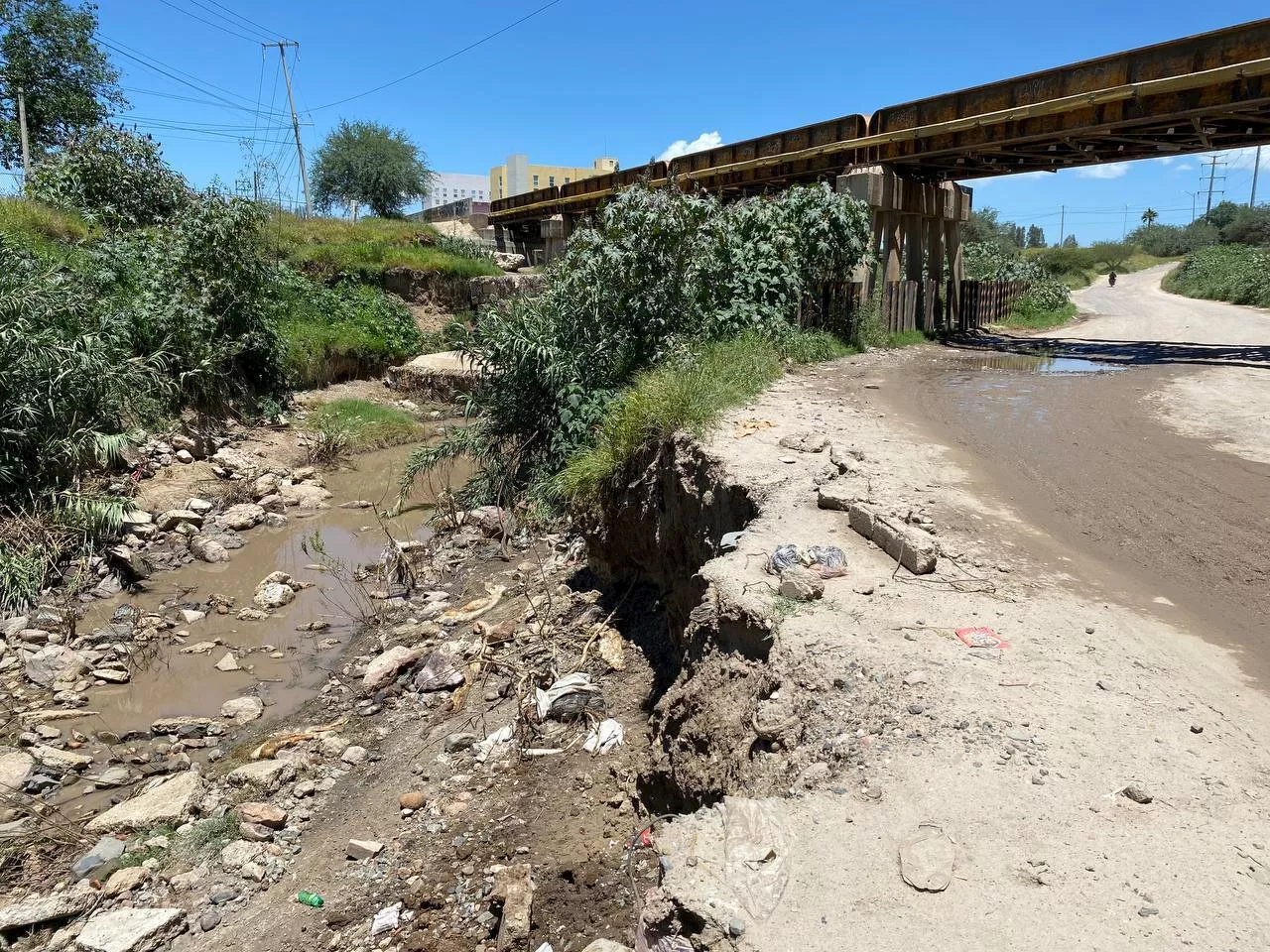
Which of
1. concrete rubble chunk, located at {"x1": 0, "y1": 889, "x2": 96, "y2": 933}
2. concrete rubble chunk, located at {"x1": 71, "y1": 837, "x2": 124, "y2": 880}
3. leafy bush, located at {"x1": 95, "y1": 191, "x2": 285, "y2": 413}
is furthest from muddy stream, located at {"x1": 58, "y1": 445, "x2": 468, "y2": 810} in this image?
leafy bush, located at {"x1": 95, "y1": 191, "x2": 285, "y2": 413}

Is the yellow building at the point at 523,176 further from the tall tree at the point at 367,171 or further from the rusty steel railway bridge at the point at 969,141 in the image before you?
the rusty steel railway bridge at the point at 969,141

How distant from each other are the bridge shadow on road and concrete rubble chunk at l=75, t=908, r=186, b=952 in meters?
13.9

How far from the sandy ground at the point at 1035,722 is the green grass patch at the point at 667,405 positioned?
1046 mm

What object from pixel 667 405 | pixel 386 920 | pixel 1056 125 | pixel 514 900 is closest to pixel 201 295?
pixel 667 405

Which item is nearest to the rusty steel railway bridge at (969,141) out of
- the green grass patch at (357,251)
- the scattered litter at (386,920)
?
the green grass patch at (357,251)

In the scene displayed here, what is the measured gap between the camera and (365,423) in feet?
46.8

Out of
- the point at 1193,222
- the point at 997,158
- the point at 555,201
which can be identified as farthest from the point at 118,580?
the point at 1193,222

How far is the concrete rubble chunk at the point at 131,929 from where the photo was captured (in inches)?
148

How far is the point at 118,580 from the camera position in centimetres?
854

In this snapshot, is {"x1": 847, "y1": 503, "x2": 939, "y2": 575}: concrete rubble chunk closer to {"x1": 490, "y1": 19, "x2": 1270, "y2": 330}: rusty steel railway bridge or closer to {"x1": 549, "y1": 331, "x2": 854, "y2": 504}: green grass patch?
{"x1": 549, "y1": 331, "x2": 854, "y2": 504}: green grass patch

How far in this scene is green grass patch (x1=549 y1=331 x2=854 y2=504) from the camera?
7000 millimetres

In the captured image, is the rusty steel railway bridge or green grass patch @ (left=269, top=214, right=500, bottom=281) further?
green grass patch @ (left=269, top=214, right=500, bottom=281)

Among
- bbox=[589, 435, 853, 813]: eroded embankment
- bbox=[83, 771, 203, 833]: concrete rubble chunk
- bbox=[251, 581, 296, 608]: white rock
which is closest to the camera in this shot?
bbox=[589, 435, 853, 813]: eroded embankment

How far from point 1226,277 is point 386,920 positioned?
36.5 meters
